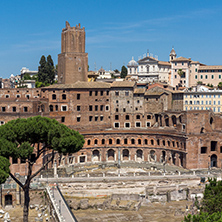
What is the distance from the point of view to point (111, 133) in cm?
7356

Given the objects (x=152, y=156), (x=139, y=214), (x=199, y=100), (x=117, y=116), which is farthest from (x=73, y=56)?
(x=139, y=214)

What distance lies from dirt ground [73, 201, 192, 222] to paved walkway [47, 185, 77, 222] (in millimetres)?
3962

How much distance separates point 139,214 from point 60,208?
12.3 m

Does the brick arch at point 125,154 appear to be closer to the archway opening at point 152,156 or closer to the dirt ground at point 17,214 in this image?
the archway opening at point 152,156

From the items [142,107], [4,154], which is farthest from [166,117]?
[4,154]

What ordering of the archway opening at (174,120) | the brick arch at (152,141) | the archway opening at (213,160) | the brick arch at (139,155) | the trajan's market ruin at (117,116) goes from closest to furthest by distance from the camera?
the trajan's market ruin at (117,116), the archway opening at (213,160), the brick arch at (152,141), the brick arch at (139,155), the archway opening at (174,120)

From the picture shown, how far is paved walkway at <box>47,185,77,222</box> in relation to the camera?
39.3 m

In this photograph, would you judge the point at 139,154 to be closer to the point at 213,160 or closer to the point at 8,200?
the point at 213,160

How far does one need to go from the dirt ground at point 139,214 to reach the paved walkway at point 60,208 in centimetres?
396

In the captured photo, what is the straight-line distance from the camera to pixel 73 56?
3174 inches

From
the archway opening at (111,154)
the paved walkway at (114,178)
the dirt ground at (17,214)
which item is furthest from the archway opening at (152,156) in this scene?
the dirt ground at (17,214)

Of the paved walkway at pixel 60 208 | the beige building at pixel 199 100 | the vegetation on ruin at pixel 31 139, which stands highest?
the beige building at pixel 199 100

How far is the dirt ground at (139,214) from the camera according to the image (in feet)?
158

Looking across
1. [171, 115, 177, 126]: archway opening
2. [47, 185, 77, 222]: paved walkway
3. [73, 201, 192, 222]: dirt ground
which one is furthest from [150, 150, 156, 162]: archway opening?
[47, 185, 77, 222]: paved walkway
